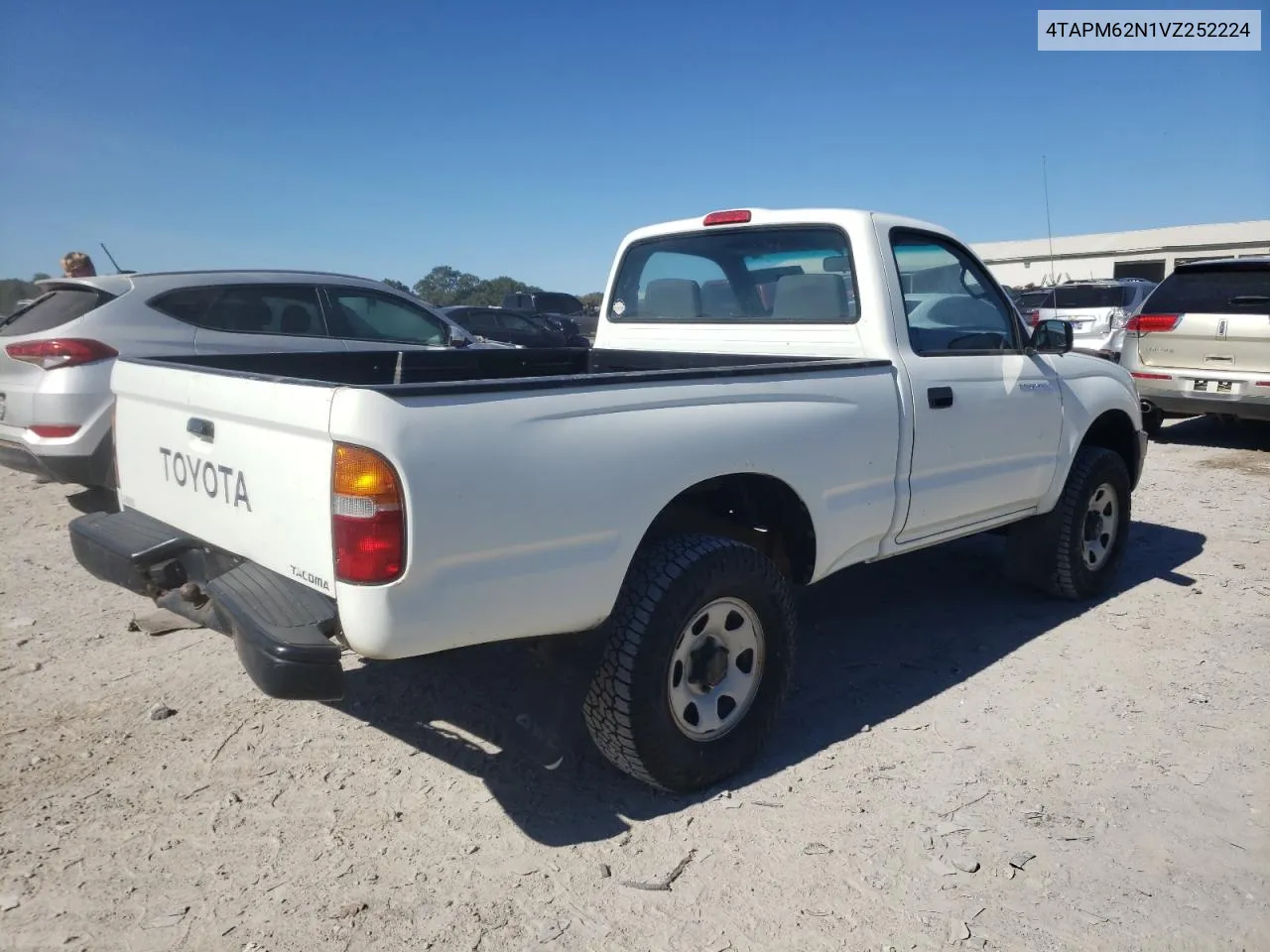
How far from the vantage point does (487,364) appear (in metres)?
4.32

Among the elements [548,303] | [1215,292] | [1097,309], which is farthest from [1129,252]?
[1215,292]

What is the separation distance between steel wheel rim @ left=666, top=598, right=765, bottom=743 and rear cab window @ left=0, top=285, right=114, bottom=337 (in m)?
4.64

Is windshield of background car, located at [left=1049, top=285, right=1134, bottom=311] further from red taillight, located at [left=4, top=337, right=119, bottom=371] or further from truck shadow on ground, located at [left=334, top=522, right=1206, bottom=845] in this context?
red taillight, located at [left=4, top=337, right=119, bottom=371]

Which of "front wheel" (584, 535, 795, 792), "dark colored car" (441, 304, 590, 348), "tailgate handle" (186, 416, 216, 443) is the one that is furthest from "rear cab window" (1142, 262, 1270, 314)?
"tailgate handle" (186, 416, 216, 443)

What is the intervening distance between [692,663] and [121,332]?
4476 millimetres

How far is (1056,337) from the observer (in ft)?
14.1

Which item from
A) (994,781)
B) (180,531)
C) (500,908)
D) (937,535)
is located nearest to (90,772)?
(180,531)

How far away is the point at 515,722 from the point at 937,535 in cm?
191

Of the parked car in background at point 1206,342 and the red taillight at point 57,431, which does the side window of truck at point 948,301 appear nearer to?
the red taillight at point 57,431

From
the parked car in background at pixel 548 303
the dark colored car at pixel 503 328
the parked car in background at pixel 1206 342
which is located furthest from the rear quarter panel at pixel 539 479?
the parked car in background at pixel 548 303

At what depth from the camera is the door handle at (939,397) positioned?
143 inches

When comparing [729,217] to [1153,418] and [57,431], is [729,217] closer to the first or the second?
[57,431]

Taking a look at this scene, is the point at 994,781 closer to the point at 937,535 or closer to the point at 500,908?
the point at 937,535

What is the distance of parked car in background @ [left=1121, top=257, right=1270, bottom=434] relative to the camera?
27.3 feet
